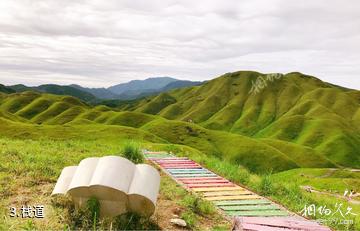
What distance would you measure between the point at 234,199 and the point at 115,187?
533 cm

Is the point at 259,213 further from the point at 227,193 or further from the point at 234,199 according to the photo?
the point at 227,193

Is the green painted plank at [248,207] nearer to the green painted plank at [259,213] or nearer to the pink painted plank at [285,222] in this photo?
the green painted plank at [259,213]

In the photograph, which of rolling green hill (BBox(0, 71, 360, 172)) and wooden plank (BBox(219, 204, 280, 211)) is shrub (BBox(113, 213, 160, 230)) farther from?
rolling green hill (BBox(0, 71, 360, 172))

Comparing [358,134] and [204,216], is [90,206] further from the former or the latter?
[358,134]

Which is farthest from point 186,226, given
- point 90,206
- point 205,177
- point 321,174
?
point 321,174

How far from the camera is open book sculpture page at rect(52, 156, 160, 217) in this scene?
949 cm

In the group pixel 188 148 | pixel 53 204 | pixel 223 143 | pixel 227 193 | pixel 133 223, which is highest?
pixel 53 204

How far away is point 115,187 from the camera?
30.7 ft

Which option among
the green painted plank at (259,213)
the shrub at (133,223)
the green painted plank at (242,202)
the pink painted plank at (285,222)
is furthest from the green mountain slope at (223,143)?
the shrub at (133,223)

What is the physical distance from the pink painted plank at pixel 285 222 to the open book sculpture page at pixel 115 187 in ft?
9.03

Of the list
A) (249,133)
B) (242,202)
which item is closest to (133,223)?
(242,202)

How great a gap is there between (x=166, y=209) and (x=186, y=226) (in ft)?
4.47

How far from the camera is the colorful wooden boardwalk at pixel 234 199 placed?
1067cm

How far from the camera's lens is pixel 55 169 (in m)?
16.1
